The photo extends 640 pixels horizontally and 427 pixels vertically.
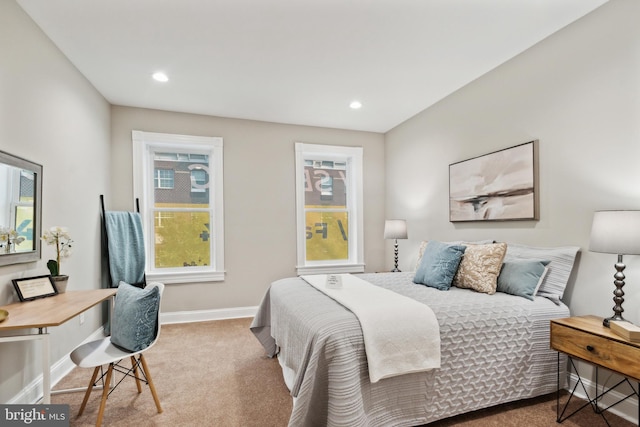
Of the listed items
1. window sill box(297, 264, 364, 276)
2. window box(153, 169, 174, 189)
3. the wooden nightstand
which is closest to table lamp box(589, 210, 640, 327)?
the wooden nightstand

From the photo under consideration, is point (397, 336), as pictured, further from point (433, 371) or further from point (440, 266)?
point (440, 266)

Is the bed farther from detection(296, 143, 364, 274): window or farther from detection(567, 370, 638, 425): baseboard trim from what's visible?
detection(296, 143, 364, 274): window

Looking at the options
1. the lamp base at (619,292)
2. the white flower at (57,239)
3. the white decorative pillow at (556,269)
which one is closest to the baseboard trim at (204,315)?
the white flower at (57,239)

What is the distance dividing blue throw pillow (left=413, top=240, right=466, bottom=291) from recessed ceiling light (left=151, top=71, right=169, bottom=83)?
308 cm

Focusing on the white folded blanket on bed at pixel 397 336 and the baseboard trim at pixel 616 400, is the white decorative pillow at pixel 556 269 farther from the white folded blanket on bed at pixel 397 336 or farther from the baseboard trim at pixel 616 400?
the white folded blanket on bed at pixel 397 336

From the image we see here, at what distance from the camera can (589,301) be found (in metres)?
2.26

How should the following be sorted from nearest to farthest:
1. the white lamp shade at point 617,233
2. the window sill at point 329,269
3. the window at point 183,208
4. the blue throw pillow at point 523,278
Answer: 1. the white lamp shade at point 617,233
2. the blue throw pillow at point 523,278
3. the window at point 183,208
4. the window sill at point 329,269

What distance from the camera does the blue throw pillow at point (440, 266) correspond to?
2.65 metres

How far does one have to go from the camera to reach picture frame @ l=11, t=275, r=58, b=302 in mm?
2072

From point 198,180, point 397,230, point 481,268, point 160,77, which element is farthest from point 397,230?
point 160,77

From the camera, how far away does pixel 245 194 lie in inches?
172

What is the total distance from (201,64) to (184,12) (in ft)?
2.30

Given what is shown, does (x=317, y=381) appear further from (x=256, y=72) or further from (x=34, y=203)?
(x=256, y=72)

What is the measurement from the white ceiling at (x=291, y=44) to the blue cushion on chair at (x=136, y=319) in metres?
1.96
